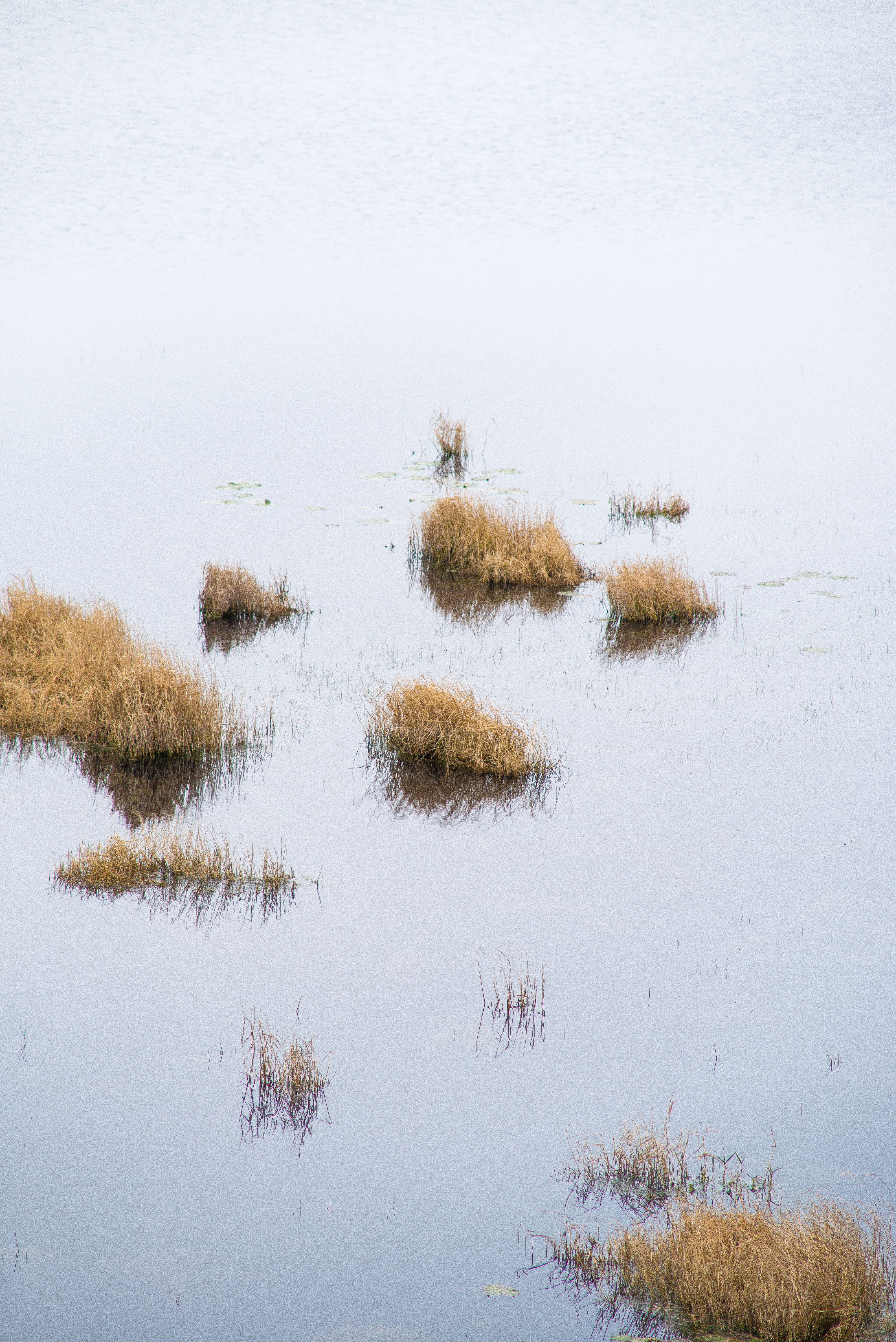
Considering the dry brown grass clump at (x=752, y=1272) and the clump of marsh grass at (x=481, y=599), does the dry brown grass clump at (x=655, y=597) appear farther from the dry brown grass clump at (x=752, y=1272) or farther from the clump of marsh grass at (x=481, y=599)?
the dry brown grass clump at (x=752, y=1272)

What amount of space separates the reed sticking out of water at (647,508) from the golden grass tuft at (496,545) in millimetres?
2476

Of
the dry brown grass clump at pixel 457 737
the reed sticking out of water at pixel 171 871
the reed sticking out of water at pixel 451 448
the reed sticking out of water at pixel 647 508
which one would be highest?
the reed sticking out of water at pixel 451 448

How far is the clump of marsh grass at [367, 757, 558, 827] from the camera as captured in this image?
9.80 metres

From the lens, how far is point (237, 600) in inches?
603

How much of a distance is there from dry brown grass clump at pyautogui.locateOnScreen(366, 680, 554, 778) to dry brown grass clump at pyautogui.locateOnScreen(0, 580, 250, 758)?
1.35m

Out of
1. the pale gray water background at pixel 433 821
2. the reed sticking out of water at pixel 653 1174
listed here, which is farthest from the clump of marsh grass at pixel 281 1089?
the reed sticking out of water at pixel 653 1174

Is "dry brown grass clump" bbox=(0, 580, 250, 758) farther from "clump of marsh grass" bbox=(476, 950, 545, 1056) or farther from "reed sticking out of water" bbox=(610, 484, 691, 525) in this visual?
"reed sticking out of water" bbox=(610, 484, 691, 525)

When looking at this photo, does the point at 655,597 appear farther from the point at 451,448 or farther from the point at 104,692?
the point at 451,448

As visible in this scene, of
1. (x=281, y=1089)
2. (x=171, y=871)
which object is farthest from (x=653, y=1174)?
(x=171, y=871)

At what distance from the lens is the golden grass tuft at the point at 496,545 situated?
1669 cm

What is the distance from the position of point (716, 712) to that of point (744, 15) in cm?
12244

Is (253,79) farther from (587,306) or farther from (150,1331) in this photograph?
(150,1331)

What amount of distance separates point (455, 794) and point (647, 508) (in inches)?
440

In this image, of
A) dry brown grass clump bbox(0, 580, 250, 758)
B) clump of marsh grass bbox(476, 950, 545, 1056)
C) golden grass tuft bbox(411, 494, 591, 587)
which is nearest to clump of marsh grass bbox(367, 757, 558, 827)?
dry brown grass clump bbox(0, 580, 250, 758)
